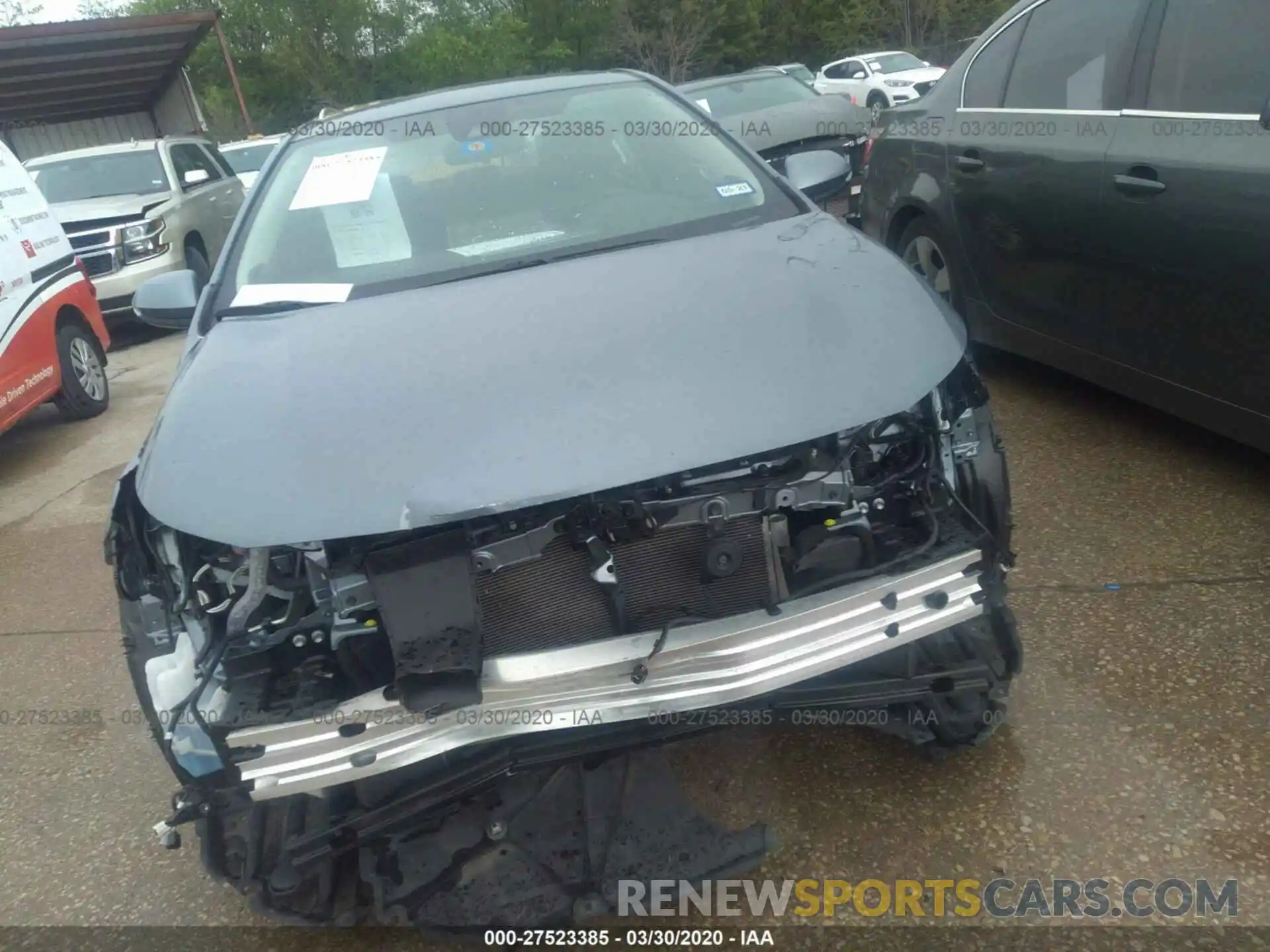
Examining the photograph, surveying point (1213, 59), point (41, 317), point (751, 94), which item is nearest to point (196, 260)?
point (41, 317)

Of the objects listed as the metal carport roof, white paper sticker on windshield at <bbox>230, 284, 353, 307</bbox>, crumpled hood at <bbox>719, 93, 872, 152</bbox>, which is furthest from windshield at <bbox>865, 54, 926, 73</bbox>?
white paper sticker on windshield at <bbox>230, 284, 353, 307</bbox>

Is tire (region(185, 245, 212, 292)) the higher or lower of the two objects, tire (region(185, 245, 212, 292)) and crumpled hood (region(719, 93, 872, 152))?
the lower

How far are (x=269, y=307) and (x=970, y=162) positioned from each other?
293 centimetres

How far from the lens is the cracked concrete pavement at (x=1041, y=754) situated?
2.17m

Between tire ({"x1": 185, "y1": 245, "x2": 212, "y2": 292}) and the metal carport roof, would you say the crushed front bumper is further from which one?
the metal carport roof

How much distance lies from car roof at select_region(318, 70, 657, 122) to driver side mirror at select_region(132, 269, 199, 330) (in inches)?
32.1

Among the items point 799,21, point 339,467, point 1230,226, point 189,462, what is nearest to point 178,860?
point 189,462

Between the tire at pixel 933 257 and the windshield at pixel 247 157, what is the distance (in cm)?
1098

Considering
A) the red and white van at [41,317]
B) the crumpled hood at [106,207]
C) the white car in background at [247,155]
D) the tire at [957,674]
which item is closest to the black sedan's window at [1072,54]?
the tire at [957,674]

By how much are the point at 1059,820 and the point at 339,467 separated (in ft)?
5.66

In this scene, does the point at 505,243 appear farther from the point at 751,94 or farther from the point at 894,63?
the point at 894,63

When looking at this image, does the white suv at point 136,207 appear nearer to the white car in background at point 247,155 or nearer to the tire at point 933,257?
the white car in background at point 247,155

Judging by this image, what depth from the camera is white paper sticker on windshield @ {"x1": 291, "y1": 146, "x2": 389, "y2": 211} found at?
298cm

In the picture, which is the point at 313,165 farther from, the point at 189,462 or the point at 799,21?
the point at 799,21
